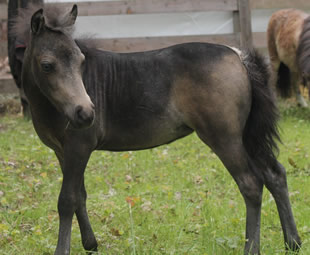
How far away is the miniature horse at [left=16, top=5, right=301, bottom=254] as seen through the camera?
338cm

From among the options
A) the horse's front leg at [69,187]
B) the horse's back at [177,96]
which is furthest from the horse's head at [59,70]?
the horse's back at [177,96]

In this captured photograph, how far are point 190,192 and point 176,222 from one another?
3.21 feet

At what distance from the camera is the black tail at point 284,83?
32.2ft

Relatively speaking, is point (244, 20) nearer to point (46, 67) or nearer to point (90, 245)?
point (90, 245)

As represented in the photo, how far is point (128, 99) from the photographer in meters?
3.56

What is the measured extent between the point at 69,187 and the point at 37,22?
1.10 metres

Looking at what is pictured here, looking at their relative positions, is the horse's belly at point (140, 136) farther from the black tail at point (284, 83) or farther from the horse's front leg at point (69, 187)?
the black tail at point (284, 83)

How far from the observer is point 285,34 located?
9.62m

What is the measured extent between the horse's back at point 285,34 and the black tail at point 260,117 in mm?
5789

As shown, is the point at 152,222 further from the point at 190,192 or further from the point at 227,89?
the point at 227,89

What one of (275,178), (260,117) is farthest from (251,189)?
(260,117)

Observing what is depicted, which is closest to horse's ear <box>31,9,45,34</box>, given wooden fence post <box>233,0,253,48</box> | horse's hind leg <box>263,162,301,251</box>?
horse's hind leg <box>263,162,301,251</box>

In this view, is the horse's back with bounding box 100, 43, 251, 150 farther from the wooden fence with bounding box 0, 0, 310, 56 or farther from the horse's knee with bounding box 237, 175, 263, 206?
the wooden fence with bounding box 0, 0, 310, 56

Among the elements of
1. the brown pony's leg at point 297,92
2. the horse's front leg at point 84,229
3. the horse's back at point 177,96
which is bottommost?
the brown pony's leg at point 297,92
